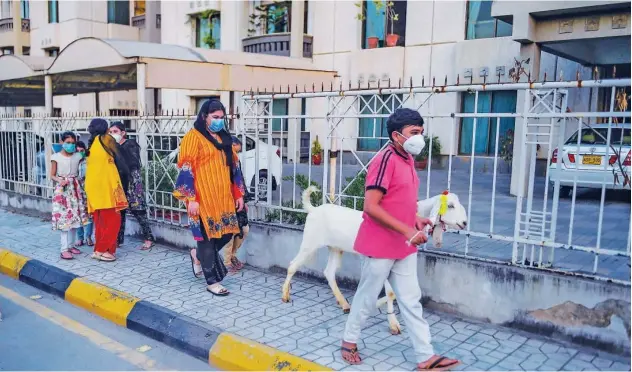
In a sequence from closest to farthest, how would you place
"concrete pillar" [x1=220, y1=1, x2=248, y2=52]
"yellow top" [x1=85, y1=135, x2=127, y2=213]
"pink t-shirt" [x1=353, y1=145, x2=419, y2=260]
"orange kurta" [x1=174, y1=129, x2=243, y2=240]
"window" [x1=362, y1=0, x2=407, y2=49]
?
"pink t-shirt" [x1=353, y1=145, x2=419, y2=260] < "orange kurta" [x1=174, y1=129, x2=243, y2=240] < "yellow top" [x1=85, y1=135, x2=127, y2=213] < "window" [x1=362, y1=0, x2=407, y2=49] < "concrete pillar" [x1=220, y1=1, x2=248, y2=52]

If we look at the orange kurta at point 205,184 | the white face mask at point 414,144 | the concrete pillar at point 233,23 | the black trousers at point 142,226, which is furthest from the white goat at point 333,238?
the concrete pillar at point 233,23

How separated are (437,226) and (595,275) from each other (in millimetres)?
1268

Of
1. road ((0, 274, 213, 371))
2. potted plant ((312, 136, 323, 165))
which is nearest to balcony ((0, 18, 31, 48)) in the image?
potted plant ((312, 136, 323, 165))

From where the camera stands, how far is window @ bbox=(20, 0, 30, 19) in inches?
1023

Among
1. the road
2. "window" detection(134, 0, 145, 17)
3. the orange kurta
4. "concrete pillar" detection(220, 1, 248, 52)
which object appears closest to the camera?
the road

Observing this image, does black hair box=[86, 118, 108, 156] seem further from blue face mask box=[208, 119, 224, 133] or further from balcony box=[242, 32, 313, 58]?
balcony box=[242, 32, 313, 58]

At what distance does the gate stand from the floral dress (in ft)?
7.40

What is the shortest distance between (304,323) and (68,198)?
3759 mm

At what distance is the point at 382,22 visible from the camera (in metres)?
16.0

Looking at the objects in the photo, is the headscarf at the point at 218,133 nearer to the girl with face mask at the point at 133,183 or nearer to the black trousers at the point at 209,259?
the black trousers at the point at 209,259

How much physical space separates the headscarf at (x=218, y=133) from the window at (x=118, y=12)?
21738 millimetres

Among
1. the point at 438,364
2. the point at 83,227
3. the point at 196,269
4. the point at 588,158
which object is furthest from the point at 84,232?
the point at 588,158

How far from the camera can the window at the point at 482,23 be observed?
1351cm

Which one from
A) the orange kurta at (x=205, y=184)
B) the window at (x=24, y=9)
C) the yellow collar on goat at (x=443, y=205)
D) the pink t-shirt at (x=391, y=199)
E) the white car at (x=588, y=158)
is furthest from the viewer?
the window at (x=24, y=9)
